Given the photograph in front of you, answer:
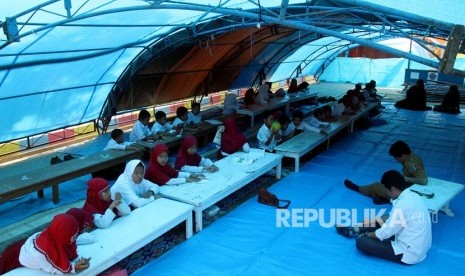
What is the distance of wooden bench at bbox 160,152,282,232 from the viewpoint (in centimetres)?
483

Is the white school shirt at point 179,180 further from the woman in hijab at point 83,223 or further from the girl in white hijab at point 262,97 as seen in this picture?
the girl in white hijab at point 262,97

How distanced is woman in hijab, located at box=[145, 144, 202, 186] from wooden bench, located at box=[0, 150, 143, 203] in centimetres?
139

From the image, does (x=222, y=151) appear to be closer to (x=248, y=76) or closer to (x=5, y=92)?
(x=5, y=92)

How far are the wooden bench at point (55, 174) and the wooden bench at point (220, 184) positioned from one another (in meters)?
1.69

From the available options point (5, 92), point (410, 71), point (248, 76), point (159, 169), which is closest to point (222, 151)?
point (159, 169)

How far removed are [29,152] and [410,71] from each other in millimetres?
17551

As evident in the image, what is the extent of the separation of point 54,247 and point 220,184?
2.49 m

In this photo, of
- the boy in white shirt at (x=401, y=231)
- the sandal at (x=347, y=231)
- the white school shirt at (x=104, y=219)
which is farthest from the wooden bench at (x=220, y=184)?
the boy in white shirt at (x=401, y=231)

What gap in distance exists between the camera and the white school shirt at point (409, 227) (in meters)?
3.90

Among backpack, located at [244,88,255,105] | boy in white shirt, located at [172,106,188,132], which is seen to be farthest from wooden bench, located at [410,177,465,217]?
backpack, located at [244,88,255,105]

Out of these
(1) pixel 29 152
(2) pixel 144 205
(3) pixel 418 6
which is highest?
(3) pixel 418 6

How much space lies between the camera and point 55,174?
5.71m

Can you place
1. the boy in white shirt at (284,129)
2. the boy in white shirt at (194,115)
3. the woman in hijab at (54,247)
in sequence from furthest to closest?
the boy in white shirt at (194,115)
the boy in white shirt at (284,129)
the woman in hijab at (54,247)

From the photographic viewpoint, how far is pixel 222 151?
721 cm
